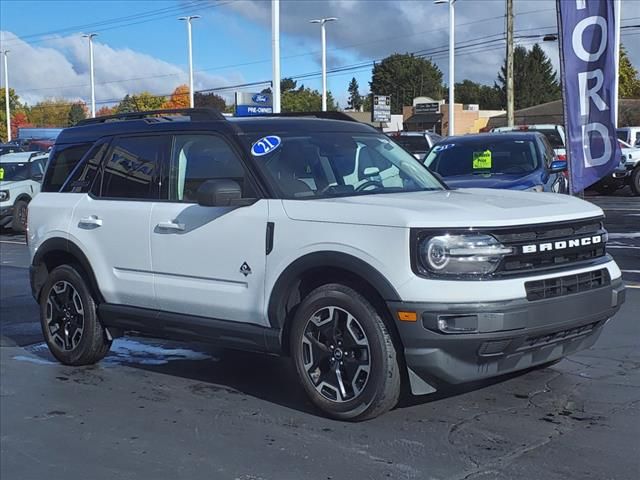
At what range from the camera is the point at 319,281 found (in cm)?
491

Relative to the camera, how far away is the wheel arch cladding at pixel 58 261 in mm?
6152

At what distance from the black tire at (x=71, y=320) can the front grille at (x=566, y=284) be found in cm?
349

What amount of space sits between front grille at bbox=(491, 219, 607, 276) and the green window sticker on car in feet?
19.4

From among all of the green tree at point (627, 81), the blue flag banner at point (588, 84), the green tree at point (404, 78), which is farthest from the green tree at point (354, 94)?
the blue flag banner at point (588, 84)

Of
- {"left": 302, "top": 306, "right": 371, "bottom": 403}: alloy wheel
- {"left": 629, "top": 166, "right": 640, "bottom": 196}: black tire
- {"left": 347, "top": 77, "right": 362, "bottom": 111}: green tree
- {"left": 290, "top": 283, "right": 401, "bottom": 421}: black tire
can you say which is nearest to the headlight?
{"left": 290, "top": 283, "right": 401, "bottom": 421}: black tire

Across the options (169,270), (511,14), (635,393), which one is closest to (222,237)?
(169,270)

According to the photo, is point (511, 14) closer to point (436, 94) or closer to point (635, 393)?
point (635, 393)

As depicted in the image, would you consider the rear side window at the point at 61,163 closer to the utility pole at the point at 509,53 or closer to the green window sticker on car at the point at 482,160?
the green window sticker on car at the point at 482,160

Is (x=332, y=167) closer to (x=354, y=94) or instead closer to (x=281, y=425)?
(x=281, y=425)

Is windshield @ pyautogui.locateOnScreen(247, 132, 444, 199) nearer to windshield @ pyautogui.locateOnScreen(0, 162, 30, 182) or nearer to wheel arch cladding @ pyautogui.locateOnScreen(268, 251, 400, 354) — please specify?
wheel arch cladding @ pyautogui.locateOnScreen(268, 251, 400, 354)

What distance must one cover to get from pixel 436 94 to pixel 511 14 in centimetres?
9438

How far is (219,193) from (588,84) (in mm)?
5046

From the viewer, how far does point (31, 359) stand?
6.69m

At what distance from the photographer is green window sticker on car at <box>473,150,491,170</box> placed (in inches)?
425
